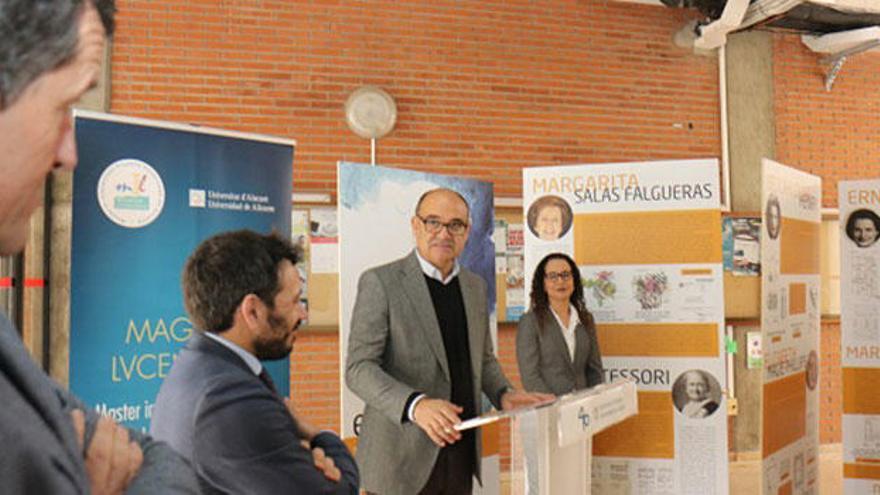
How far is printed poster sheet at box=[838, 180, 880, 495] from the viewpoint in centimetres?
486

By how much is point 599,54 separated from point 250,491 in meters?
5.58

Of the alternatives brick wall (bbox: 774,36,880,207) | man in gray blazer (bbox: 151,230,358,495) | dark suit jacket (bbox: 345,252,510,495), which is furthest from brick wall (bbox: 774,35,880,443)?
man in gray blazer (bbox: 151,230,358,495)

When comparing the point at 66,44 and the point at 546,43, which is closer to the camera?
the point at 66,44

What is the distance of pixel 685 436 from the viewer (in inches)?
162

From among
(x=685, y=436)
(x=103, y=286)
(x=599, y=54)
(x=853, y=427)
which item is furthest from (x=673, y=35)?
(x=103, y=286)

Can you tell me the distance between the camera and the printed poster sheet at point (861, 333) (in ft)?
15.9

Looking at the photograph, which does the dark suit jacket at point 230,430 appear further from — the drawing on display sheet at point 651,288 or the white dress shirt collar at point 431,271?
the drawing on display sheet at point 651,288

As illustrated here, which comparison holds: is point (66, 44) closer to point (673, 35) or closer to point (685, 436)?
point (685, 436)

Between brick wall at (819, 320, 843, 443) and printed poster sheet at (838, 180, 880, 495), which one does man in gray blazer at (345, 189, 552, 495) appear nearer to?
printed poster sheet at (838, 180, 880, 495)

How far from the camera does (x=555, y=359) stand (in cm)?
411

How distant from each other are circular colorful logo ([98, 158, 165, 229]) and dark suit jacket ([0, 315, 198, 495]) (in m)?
2.22

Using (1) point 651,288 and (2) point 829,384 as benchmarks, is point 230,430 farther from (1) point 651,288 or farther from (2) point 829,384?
(2) point 829,384

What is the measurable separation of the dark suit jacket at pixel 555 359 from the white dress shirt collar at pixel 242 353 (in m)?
2.52

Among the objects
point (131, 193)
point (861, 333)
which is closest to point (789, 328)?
point (861, 333)
